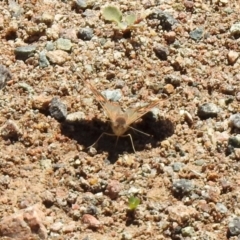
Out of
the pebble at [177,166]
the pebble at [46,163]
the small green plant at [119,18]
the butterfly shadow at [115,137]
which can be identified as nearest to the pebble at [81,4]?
the small green plant at [119,18]

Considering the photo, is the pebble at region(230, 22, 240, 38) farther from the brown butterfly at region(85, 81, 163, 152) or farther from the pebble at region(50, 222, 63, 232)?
the pebble at region(50, 222, 63, 232)

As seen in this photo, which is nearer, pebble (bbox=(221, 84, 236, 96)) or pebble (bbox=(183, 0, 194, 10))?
pebble (bbox=(221, 84, 236, 96))

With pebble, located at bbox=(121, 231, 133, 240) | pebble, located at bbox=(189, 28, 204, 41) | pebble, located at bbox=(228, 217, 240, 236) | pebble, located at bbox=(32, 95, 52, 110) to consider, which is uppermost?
pebble, located at bbox=(189, 28, 204, 41)

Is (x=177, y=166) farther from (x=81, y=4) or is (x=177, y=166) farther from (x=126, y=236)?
(x=81, y=4)

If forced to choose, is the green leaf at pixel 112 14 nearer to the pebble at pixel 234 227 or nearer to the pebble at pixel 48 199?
the pebble at pixel 48 199

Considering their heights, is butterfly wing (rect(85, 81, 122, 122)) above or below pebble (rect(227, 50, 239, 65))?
below

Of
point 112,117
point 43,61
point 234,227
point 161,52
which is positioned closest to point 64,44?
point 43,61

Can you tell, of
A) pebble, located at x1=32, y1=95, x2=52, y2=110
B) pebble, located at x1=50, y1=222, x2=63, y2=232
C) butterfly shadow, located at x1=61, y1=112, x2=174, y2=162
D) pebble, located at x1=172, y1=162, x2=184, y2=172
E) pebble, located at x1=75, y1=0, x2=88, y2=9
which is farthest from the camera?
pebble, located at x1=75, y1=0, x2=88, y2=9

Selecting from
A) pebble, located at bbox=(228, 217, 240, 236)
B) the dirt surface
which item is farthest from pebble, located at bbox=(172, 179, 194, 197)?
pebble, located at bbox=(228, 217, 240, 236)
